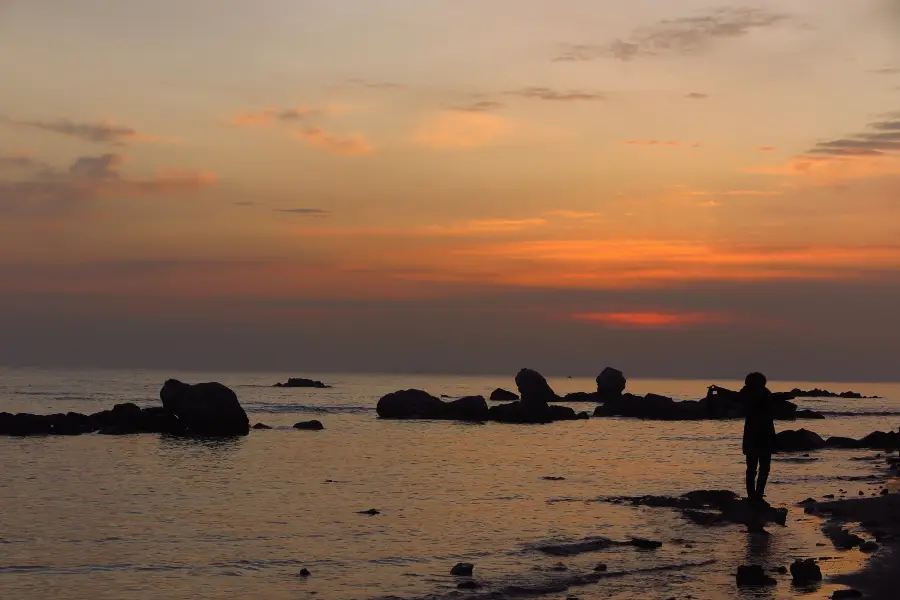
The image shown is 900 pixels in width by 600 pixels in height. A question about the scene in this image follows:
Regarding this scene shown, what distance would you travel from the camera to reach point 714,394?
20422 millimetres

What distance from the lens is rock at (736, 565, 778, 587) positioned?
15281 millimetres

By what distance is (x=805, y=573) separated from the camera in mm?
15344

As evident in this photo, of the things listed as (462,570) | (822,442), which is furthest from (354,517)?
(822,442)

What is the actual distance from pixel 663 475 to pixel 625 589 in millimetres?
22206

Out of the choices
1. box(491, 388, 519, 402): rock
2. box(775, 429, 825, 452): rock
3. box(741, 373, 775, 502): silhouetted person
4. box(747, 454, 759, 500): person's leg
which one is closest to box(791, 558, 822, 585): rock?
box(741, 373, 775, 502): silhouetted person

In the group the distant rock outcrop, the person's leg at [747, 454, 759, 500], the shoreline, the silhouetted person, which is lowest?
the distant rock outcrop

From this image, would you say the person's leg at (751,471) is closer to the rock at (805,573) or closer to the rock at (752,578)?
the rock at (805,573)

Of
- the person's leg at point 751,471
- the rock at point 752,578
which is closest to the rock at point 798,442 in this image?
the person's leg at point 751,471

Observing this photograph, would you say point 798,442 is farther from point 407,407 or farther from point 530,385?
point 530,385

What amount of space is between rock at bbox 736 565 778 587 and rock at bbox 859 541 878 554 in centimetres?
398

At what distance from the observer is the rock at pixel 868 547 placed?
18.2 metres

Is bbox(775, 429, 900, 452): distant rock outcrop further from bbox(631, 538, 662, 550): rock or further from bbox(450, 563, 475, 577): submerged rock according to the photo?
bbox(450, 563, 475, 577): submerged rock

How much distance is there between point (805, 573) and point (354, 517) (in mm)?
12935

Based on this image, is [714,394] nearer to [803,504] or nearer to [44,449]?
[803,504]
